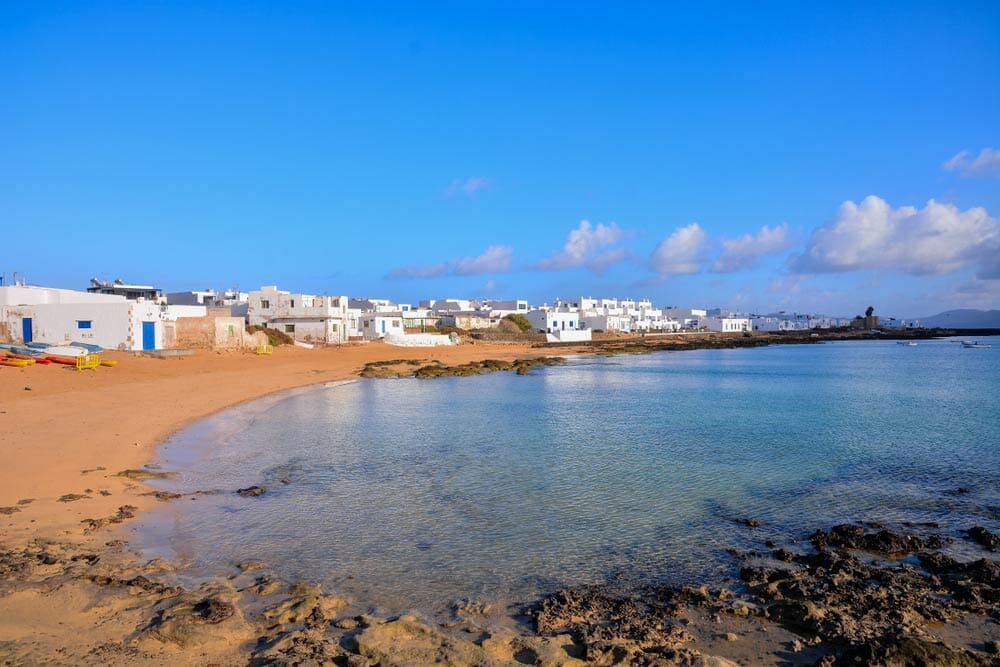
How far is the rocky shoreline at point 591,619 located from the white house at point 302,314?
55542mm

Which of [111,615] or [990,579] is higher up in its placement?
[111,615]

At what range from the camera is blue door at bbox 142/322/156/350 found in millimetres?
41188

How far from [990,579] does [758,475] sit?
22.9 feet

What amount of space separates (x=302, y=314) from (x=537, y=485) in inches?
2161

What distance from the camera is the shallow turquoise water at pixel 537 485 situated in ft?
30.0

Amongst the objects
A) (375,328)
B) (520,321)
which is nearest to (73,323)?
(375,328)

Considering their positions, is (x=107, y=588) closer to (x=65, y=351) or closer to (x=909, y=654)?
(x=909, y=654)

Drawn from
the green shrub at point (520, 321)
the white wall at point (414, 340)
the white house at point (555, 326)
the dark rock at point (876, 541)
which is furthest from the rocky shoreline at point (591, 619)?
the green shrub at point (520, 321)

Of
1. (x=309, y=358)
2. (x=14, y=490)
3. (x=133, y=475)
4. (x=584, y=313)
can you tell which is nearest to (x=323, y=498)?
(x=133, y=475)

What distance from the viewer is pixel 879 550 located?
9766 millimetres

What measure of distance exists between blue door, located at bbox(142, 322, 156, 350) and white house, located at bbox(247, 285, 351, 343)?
68.9 ft

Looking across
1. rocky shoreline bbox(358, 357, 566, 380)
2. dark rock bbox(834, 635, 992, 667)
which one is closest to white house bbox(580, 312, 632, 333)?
rocky shoreline bbox(358, 357, 566, 380)

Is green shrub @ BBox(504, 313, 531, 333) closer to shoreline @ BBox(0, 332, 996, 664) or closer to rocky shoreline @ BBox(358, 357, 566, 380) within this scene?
rocky shoreline @ BBox(358, 357, 566, 380)

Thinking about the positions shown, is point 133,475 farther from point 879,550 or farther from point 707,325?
point 707,325
